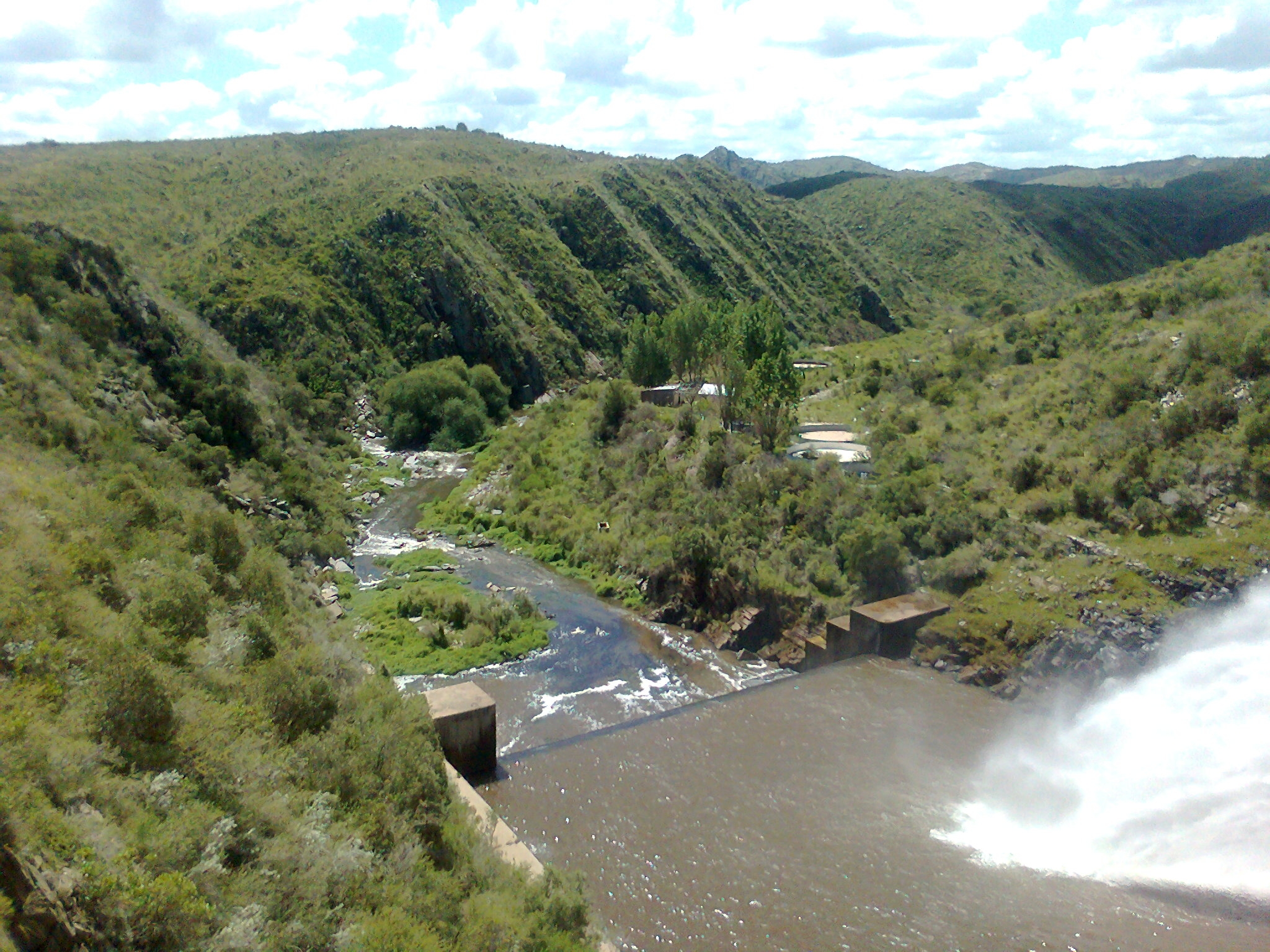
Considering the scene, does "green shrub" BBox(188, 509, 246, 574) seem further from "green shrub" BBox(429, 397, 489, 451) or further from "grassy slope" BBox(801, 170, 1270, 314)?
"grassy slope" BBox(801, 170, 1270, 314)

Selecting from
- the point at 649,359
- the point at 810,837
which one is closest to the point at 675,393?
the point at 649,359

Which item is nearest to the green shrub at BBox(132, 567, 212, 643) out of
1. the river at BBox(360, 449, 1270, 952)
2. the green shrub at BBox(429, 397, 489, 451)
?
the river at BBox(360, 449, 1270, 952)

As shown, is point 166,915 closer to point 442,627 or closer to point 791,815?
point 791,815

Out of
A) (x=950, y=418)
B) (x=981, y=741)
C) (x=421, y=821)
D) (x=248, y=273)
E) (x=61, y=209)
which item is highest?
(x=61, y=209)

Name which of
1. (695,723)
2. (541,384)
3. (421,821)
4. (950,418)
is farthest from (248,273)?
(421,821)

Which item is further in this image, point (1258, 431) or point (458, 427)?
point (458, 427)

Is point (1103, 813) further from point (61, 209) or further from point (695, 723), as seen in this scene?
point (61, 209)

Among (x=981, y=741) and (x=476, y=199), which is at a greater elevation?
(x=476, y=199)

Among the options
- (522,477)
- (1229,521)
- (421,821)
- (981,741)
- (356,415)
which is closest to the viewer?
(421,821)
